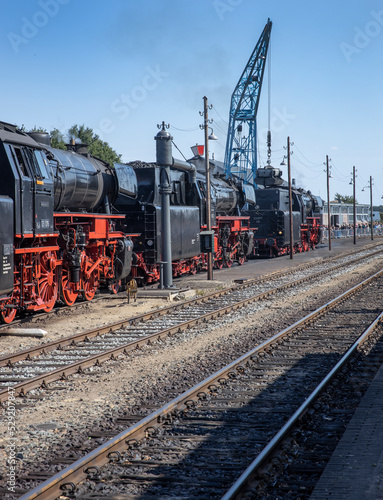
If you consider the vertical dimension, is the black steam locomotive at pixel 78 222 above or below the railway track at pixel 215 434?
above

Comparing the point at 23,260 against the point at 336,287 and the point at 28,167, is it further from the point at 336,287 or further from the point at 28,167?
the point at 336,287

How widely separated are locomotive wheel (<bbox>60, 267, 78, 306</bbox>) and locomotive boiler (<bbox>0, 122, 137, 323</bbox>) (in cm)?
3

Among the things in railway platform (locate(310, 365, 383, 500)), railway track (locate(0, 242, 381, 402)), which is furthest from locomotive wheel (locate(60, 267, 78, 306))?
railway platform (locate(310, 365, 383, 500))

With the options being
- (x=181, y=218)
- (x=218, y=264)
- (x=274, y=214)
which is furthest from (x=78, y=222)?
(x=274, y=214)

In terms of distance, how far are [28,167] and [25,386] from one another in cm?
539

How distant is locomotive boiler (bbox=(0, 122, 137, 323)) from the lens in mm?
11188

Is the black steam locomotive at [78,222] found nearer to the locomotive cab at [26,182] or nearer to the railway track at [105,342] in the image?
the locomotive cab at [26,182]

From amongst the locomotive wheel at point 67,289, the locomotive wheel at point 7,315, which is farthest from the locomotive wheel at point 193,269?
the locomotive wheel at point 7,315

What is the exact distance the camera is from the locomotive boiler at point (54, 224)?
1119cm

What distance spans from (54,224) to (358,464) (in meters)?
9.79

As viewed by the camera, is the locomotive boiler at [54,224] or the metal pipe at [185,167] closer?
the locomotive boiler at [54,224]

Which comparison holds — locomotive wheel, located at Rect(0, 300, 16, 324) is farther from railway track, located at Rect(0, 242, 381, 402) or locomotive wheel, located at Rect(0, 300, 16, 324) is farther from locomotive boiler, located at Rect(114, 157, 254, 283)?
locomotive boiler, located at Rect(114, 157, 254, 283)

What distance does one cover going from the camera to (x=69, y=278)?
1424cm

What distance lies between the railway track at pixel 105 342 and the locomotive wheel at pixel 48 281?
188cm
